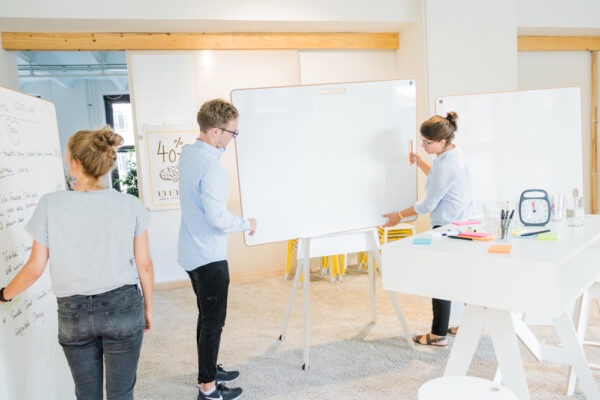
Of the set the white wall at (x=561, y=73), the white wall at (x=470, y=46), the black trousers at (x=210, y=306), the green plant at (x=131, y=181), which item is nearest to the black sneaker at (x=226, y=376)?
the black trousers at (x=210, y=306)

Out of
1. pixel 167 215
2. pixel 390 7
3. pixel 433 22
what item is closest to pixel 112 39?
pixel 167 215

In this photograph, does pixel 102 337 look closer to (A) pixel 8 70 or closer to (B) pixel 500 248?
(B) pixel 500 248

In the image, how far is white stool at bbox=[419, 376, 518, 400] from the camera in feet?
4.14

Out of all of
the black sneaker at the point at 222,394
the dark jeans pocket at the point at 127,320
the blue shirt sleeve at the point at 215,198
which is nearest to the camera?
the dark jeans pocket at the point at 127,320

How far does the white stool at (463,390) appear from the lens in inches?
49.6

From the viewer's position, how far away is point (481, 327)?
5.53ft

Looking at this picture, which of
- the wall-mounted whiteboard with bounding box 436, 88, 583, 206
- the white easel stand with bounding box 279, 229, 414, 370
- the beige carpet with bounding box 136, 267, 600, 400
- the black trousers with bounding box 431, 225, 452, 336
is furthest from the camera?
the wall-mounted whiteboard with bounding box 436, 88, 583, 206

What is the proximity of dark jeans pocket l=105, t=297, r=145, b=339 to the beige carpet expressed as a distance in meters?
0.97

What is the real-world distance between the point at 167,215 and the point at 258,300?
1.18 metres

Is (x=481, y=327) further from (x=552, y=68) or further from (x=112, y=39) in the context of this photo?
(x=552, y=68)

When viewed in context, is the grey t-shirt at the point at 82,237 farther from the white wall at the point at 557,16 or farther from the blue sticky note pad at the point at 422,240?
the white wall at the point at 557,16

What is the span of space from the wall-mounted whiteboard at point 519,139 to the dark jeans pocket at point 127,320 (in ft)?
7.73

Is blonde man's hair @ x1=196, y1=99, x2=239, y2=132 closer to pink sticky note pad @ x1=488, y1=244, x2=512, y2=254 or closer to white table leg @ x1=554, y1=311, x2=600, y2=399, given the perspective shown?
pink sticky note pad @ x1=488, y1=244, x2=512, y2=254

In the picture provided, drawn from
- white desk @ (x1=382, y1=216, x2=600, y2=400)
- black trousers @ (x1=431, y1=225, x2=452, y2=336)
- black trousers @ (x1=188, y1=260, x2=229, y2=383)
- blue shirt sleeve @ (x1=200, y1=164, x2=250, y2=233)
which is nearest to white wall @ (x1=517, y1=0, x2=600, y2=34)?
black trousers @ (x1=431, y1=225, x2=452, y2=336)
